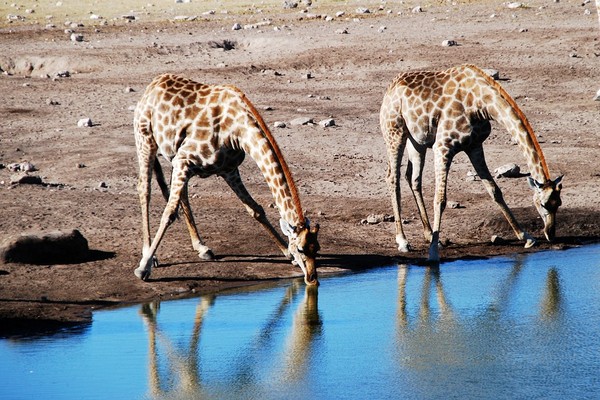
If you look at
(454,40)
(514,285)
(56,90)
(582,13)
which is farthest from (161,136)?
(582,13)

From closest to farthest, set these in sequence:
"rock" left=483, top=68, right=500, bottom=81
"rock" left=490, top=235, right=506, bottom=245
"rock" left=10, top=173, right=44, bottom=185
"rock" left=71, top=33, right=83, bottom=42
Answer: "rock" left=490, top=235, right=506, bottom=245 < "rock" left=10, top=173, right=44, bottom=185 < "rock" left=483, top=68, right=500, bottom=81 < "rock" left=71, top=33, right=83, bottom=42

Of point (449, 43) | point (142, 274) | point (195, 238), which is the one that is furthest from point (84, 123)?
point (449, 43)

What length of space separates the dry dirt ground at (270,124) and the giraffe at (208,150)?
554 mm

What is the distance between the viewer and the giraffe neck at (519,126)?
13367 millimetres

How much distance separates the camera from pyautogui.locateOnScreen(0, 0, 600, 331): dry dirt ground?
1314 centimetres

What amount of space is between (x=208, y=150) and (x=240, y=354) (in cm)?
313

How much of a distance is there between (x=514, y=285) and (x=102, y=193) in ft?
21.3

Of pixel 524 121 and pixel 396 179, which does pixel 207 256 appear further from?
pixel 524 121

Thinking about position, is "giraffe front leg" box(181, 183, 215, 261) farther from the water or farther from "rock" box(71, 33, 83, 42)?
"rock" box(71, 33, 83, 42)

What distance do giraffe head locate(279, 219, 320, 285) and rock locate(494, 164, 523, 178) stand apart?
6310mm

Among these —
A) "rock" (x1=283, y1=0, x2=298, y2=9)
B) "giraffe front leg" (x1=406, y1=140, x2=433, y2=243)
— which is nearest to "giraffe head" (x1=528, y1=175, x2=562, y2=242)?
"giraffe front leg" (x1=406, y1=140, x2=433, y2=243)

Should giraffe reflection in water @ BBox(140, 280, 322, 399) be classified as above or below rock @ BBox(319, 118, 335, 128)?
above

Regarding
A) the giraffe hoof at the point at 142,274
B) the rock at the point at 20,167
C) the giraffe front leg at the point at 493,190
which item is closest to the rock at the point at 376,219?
the giraffe front leg at the point at 493,190

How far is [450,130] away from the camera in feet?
44.5
